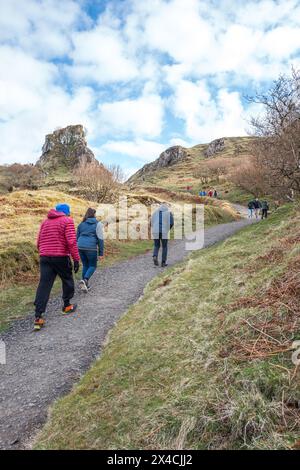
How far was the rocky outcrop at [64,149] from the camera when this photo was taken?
113 m

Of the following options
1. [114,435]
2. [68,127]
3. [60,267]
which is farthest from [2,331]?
[68,127]

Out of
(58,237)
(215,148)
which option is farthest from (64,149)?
(58,237)

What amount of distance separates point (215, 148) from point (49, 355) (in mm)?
153244

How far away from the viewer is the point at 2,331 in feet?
24.5

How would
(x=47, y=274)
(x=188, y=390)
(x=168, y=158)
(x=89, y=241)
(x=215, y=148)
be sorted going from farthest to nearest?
(x=168, y=158) → (x=215, y=148) → (x=89, y=241) → (x=47, y=274) → (x=188, y=390)

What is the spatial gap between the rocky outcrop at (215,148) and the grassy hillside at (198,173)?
182 cm

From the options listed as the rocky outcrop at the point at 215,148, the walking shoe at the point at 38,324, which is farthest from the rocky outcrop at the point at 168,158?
the walking shoe at the point at 38,324

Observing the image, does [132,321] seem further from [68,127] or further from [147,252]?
[68,127]

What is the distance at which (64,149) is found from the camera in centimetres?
11825

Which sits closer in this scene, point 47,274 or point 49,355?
point 49,355

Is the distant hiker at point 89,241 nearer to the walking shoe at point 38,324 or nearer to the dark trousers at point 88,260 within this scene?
the dark trousers at point 88,260

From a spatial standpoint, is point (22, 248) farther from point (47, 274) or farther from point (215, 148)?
point (215, 148)

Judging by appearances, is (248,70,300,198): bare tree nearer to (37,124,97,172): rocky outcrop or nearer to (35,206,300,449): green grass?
(35,206,300,449): green grass

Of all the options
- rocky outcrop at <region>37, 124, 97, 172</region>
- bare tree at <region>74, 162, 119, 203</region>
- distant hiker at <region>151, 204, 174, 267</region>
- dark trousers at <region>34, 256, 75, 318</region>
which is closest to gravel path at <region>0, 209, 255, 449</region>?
dark trousers at <region>34, 256, 75, 318</region>
